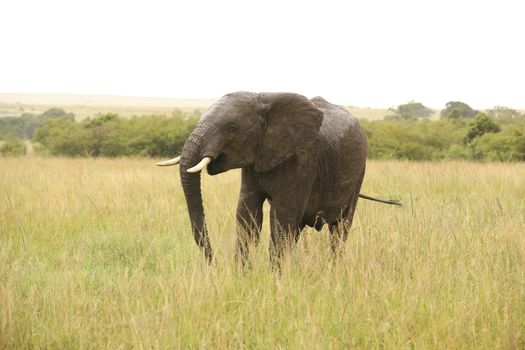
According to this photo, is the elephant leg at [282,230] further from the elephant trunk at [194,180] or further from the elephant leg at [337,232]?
the elephant leg at [337,232]

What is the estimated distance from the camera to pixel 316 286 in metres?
3.93

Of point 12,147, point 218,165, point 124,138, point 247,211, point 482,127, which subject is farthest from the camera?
point 12,147

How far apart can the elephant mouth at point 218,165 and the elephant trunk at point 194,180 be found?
0.40 ft

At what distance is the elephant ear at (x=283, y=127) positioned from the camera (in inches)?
166

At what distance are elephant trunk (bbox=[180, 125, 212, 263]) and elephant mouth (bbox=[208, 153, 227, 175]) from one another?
12cm

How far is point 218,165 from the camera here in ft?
13.2

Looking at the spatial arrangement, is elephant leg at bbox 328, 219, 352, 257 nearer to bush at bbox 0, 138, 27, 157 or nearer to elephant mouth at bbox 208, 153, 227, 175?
elephant mouth at bbox 208, 153, 227, 175

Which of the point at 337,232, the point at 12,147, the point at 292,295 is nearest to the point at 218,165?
the point at 292,295

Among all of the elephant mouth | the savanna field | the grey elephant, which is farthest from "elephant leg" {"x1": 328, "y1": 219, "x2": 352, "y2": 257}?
the elephant mouth

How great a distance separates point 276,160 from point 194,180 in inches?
27.1

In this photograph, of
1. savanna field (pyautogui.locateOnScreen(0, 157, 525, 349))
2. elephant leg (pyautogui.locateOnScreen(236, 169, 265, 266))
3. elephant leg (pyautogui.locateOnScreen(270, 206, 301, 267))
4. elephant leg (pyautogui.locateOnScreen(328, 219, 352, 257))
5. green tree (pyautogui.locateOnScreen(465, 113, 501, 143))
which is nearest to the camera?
savanna field (pyautogui.locateOnScreen(0, 157, 525, 349))

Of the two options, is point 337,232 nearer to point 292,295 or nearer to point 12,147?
point 292,295

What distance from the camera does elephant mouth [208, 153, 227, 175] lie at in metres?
3.98

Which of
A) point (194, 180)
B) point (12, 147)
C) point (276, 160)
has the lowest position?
point (12, 147)
